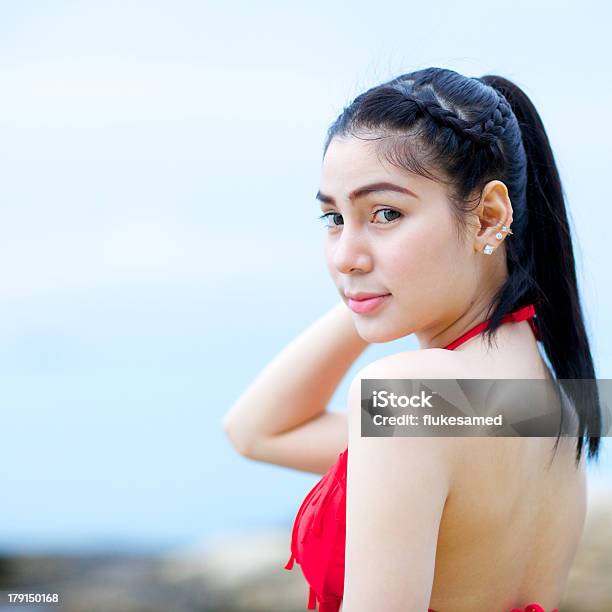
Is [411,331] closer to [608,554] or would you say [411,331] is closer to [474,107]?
[474,107]

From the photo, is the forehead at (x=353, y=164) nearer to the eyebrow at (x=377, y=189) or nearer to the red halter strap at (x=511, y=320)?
the eyebrow at (x=377, y=189)

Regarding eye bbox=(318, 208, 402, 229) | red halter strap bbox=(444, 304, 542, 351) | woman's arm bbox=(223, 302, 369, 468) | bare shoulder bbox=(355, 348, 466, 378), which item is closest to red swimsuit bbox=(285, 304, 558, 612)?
red halter strap bbox=(444, 304, 542, 351)

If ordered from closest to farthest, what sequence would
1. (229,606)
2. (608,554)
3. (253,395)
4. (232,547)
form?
(253,395) < (608,554) < (229,606) < (232,547)

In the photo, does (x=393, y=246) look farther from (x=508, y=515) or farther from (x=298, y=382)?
(x=298, y=382)

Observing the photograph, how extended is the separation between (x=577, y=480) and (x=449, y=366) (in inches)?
14.9

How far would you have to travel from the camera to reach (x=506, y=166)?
140cm

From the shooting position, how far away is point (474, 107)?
4.54 feet

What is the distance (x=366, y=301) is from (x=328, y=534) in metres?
0.38

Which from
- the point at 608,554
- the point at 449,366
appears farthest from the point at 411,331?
the point at 608,554

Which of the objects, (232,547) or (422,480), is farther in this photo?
(232,547)

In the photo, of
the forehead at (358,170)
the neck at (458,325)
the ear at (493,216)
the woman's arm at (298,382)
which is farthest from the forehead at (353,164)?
the woman's arm at (298,382)

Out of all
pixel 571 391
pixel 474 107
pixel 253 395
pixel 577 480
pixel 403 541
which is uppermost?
pixel 474 107

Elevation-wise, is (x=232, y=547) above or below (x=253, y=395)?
above

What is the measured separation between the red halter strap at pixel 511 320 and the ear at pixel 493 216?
113 mm
